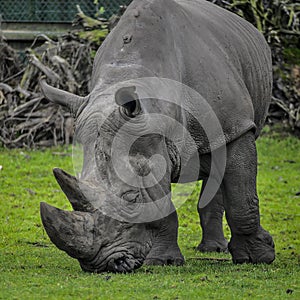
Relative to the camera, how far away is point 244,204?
8.66m

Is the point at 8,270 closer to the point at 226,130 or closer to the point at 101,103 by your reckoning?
the point at 101,103

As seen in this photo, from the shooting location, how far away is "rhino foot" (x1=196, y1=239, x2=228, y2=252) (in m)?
10.1

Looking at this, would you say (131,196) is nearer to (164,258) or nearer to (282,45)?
(164,258)

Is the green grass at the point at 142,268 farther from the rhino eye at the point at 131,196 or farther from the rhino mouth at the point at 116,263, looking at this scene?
the rhino eye at the point at 131,196

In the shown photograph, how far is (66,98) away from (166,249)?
5.50 feet

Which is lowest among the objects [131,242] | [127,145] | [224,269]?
[224,269]

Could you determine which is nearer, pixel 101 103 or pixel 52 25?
pixel 101 103

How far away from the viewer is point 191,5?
9.27 metres

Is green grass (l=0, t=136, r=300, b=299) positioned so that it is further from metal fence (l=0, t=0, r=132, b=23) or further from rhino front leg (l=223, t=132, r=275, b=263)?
metal fence (l=0, t=0, r=132, b=23)

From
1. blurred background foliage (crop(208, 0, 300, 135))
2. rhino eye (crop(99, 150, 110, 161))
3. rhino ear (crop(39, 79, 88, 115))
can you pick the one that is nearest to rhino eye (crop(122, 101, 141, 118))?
rhino eye (crop(99, 150, 110, 161))

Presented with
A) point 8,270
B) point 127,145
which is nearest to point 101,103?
point 127,145

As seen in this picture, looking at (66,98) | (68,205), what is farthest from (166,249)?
(68,205)

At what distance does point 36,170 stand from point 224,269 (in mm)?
6235

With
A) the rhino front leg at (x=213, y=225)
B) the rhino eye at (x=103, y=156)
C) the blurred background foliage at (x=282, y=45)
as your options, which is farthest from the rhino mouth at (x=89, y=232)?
the blurred background foliage at (x=282, y=45)
